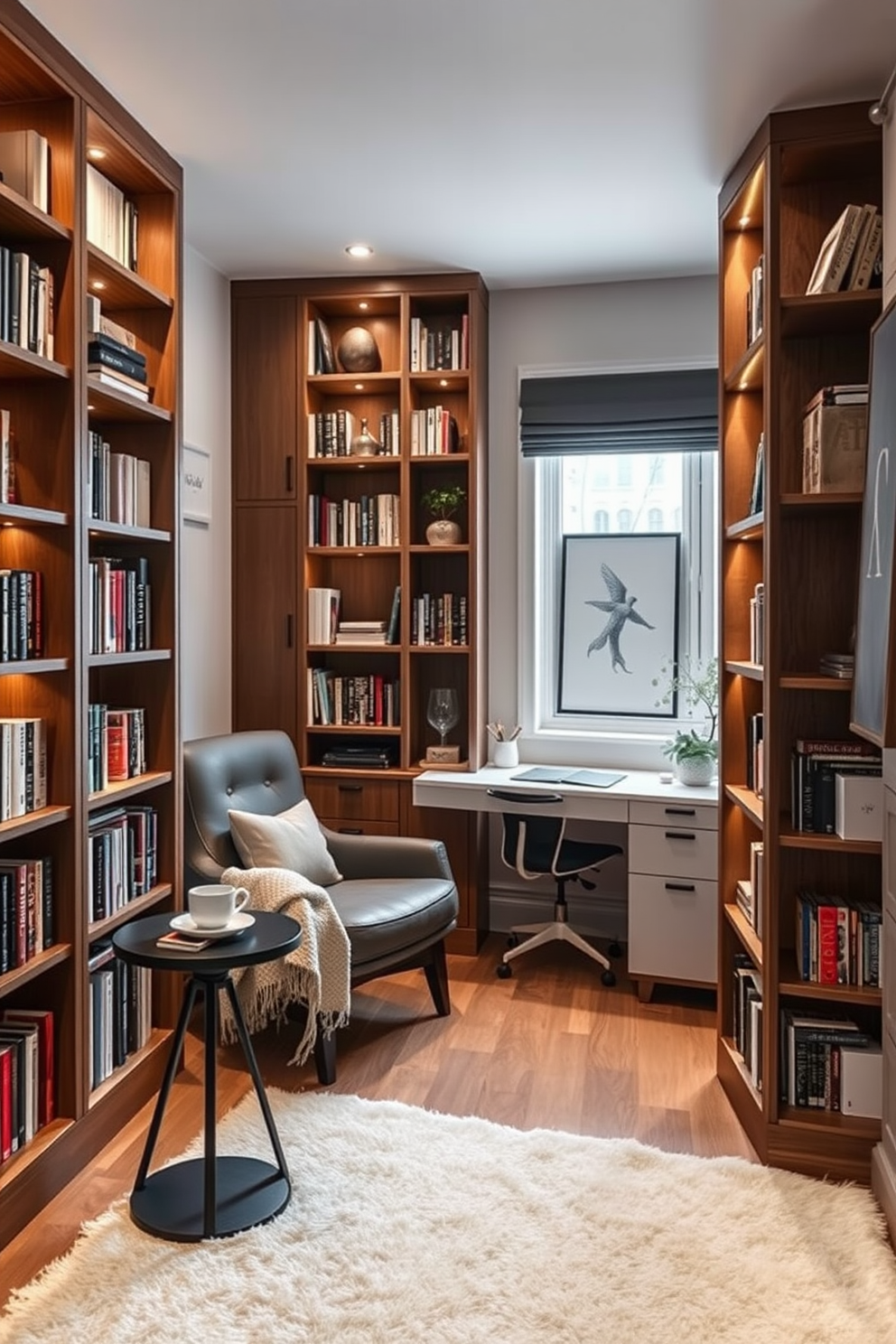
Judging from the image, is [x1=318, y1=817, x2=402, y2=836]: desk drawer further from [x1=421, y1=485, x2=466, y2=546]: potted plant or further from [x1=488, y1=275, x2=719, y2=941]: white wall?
[x1=421, y1=485, x2=466, y2=546]: potted plant

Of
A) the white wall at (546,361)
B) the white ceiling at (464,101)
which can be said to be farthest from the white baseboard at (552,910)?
the white ceiling at (464,101)

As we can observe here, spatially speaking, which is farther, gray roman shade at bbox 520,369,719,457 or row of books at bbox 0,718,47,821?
gray roman shade at bbox 520,369,719,457

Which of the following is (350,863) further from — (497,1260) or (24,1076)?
(497,1260)

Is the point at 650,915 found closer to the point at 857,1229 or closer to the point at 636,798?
the point at 636,798

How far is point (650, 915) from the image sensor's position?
3432 millimetres

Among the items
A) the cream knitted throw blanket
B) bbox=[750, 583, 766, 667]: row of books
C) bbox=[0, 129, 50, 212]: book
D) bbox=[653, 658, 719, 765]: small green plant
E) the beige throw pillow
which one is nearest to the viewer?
bbox=[0, 129, 50, 212]: book

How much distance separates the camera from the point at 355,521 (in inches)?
158

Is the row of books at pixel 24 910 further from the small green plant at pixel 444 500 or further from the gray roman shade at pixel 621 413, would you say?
the gray roman shade at pixel 621 413

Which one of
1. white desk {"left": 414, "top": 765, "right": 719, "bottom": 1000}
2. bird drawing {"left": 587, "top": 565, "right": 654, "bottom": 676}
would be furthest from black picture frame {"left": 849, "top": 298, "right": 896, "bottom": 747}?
bird drawing {"left": 587, "top": 565, "right": 654, "bottom": 676}

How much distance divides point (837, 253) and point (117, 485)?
78.0 inches

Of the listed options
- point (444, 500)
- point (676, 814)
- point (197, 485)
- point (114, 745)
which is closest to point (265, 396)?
point (197, 485)

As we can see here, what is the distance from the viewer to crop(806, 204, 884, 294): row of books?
2307 mm

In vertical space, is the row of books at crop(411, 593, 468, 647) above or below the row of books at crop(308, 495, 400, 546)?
below

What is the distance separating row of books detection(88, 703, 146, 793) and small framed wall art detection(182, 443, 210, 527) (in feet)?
3.47
